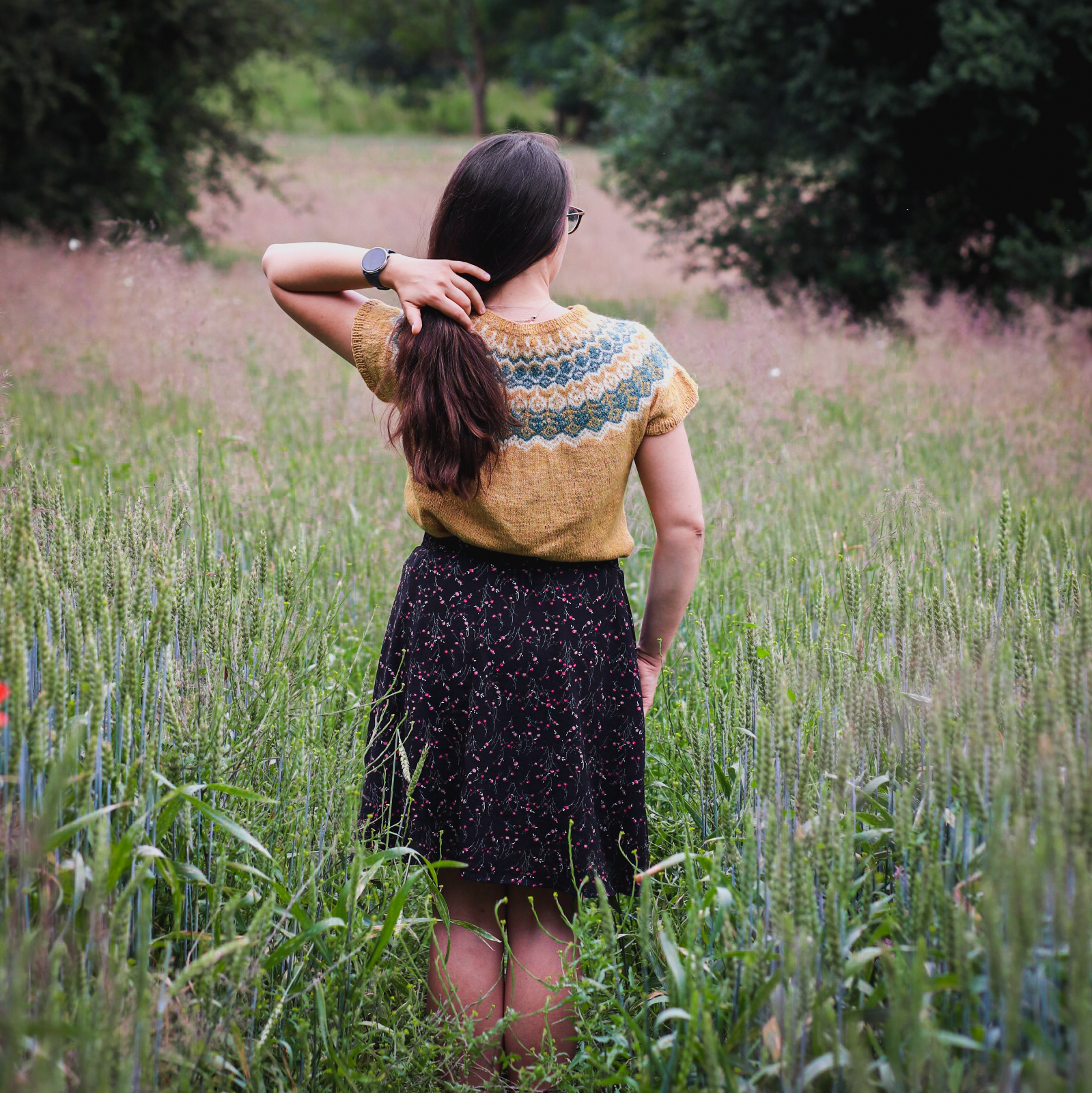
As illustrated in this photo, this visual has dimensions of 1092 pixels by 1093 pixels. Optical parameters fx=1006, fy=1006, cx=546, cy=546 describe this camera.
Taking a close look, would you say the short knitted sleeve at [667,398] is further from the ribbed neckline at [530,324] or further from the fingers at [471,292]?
the fingers at [471,292]

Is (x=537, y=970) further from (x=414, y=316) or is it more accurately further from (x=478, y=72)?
(x=478, y=72)

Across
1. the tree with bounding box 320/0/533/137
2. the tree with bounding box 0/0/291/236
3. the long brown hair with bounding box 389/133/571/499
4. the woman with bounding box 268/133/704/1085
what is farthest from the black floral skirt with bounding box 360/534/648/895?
the tree with bounding box 320/0/533/137

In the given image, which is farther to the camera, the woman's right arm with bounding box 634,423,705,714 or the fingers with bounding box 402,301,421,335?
the woman's right arm with bounding box 634,423,705,714

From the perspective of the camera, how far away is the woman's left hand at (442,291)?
→ 177 centimetres

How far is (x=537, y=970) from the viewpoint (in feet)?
6.57

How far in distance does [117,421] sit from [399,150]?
26.0 meters

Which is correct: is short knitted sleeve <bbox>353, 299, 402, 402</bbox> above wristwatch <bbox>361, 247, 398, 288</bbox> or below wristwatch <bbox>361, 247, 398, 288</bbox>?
below

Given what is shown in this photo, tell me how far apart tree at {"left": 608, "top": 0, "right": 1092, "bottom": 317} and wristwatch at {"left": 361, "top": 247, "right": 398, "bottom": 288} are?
788 cm

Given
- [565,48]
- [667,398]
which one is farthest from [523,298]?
[565,48]

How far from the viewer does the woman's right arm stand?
1908 mm

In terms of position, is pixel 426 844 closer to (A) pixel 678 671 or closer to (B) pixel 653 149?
(A) pixel 678 671

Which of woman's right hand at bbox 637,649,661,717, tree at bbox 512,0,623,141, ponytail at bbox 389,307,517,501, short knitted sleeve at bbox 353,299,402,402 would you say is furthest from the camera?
tree at bbox 512,0,623,141

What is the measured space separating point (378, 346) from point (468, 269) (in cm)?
24

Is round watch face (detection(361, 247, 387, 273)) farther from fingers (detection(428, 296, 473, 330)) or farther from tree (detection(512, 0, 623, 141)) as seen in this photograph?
tree (detection(512, 0, 623, 141))
